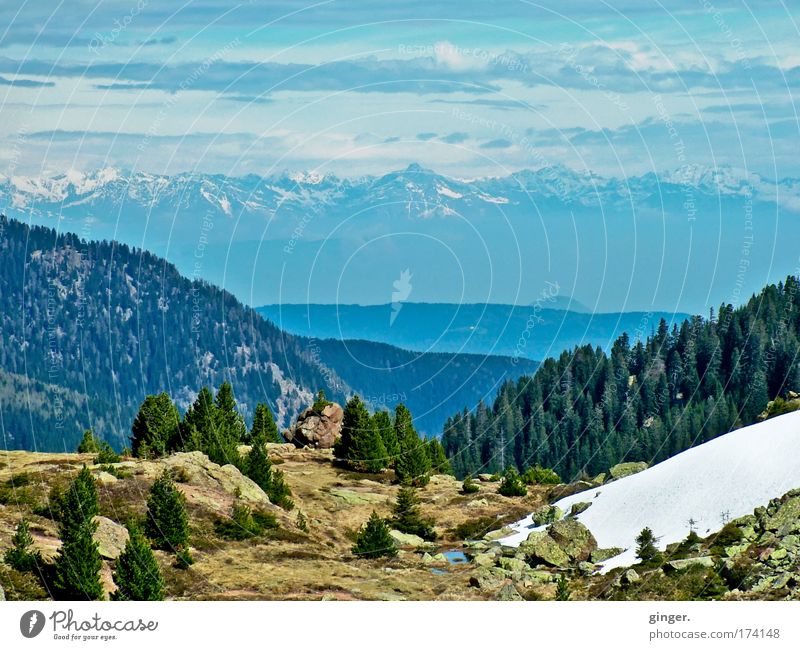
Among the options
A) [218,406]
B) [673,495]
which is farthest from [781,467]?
[218,406]

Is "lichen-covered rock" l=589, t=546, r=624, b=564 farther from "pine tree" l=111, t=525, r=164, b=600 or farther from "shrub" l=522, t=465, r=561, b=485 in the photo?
"shrub" l=522, t=465, r=561, b=485

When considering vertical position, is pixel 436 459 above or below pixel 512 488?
above

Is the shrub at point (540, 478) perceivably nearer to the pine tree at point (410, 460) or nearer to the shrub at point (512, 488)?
the shrub at point (512, 488)

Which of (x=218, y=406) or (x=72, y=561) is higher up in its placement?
(x=218, y=406)

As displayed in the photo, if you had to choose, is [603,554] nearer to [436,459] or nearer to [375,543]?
[375,543]

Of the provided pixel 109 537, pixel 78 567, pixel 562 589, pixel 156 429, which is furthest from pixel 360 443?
pixel 78 567

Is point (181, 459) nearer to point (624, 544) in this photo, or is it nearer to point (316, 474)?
point (316, 474)
